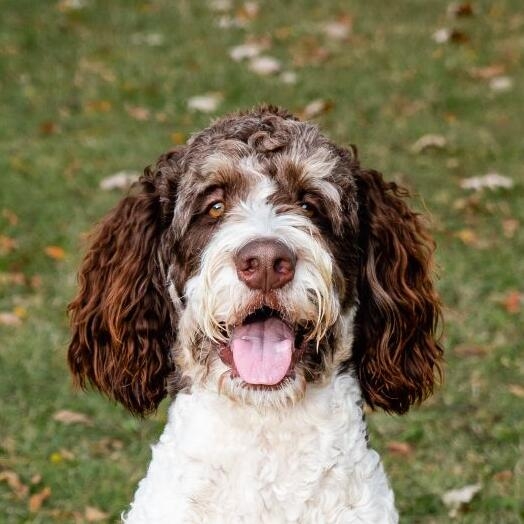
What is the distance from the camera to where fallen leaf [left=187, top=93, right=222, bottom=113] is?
10.7 m

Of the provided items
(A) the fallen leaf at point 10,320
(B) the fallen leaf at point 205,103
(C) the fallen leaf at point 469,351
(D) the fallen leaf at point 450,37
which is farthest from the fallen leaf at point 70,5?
(C) the fallen leaf at point 469,351

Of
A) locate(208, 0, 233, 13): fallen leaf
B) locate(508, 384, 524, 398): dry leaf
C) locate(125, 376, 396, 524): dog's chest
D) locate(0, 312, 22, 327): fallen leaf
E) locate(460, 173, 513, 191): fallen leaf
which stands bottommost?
locate(208, 0, 233, 13): fallen leaf

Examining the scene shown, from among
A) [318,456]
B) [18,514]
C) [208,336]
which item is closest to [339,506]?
[318,456]

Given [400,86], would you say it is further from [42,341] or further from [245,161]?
[245,161]

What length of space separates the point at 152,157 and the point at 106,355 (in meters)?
5.97

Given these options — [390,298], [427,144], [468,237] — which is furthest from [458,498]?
[427,144]

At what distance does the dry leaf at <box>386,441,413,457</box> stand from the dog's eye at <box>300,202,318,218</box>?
249 cm

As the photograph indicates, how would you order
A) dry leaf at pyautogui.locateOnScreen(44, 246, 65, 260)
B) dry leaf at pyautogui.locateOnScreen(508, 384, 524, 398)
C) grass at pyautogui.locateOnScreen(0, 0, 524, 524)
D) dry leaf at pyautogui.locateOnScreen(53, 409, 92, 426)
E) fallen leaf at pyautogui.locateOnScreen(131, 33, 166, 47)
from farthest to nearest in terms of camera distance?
1. fallen leaf at pyautogui.locateOnScreen(131, 33, 166, 47)
2. dry leaf at pyautogui.locateOnScreen(44, 246, 65, 260)
3. dry leaf at pyautogui.locateOnScreen(508, 384, 524, 398)
4. dry leaf at pyautogui.locateOnScreen(53, 409, 92, 426)
5. grass at pyautogui.locateOnScreen(0, 0, 524, 524)

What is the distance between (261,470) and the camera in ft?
12.1

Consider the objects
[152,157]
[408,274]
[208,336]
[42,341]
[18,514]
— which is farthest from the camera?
[152,157]

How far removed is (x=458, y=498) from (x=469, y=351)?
5.37ft

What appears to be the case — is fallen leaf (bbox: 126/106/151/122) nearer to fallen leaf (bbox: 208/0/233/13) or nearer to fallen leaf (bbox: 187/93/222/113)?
fallen leaf (bbox: 187/93/222/113)

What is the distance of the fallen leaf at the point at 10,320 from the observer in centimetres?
722

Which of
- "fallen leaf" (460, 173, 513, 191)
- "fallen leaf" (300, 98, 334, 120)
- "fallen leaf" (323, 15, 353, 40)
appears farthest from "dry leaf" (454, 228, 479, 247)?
"fallen leaf" (323, 15, 353, 40)
